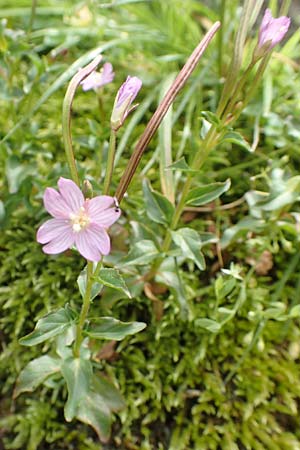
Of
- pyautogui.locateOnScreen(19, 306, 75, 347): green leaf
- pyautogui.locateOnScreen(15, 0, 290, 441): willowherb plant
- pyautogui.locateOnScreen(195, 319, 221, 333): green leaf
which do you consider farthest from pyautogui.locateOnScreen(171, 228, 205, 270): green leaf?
pyautogui.locateOnScreen(19, 306, 75, 347): green leaf

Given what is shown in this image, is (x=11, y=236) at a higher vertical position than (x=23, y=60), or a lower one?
lower

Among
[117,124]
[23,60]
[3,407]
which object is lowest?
[3,407]

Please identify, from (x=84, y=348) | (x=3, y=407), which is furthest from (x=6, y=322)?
(x=84, y=348)

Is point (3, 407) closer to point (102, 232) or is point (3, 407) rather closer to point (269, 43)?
point (102, 232)

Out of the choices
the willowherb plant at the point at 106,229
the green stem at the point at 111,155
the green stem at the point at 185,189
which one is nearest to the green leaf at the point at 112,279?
the willowherb plant at the point at 106,229

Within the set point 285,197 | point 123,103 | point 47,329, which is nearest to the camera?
point 123,103

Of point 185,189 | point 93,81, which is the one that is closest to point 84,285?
point 185,189

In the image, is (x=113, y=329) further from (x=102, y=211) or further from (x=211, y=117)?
(x=211, y=117)
